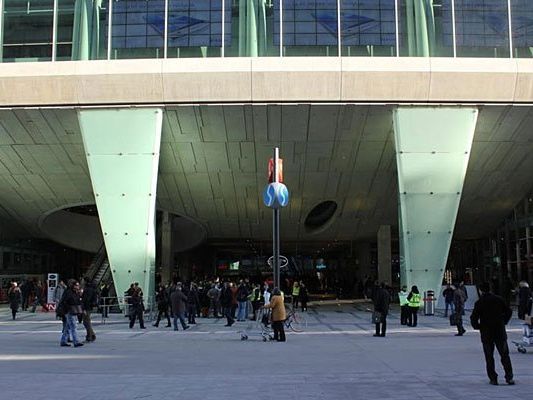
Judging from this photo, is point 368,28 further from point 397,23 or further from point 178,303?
point 178,303

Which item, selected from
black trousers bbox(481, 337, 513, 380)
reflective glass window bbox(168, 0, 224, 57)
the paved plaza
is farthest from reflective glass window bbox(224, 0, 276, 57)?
black trousers bbox(481, 337, 513, 380)

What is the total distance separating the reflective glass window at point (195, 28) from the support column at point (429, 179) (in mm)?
8015

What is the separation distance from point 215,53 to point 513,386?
1952 cm

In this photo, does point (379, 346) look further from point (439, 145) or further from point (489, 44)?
point (489, 44)

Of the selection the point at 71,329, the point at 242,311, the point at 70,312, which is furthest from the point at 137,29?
the point at 71,329

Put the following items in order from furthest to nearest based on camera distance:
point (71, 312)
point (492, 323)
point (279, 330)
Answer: point (279, 330) < point (71, 312) < point (492, 323)

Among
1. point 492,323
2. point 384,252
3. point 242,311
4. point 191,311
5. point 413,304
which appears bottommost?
point 242,311

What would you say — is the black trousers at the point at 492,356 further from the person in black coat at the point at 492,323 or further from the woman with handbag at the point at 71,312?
the woman with handbag at the point at 71,312

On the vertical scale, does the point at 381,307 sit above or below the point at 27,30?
below

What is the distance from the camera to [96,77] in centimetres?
2434

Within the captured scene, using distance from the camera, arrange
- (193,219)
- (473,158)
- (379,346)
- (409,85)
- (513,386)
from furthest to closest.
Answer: (193,219), (473,158), (409,85), (379,346), (513,386)

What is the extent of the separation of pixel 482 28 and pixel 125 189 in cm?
1586

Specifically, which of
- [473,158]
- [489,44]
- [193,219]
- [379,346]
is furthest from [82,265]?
[379,346]

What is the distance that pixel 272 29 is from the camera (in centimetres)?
2525
